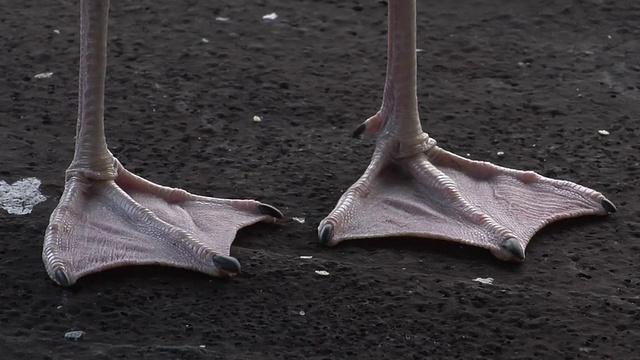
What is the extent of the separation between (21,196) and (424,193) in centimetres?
128

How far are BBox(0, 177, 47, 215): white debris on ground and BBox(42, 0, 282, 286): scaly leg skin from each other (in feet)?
0.91

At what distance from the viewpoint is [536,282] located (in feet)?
12.1

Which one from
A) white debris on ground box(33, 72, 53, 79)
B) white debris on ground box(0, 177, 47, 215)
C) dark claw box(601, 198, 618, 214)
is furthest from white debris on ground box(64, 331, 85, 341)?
white debris on ground box(33, 72, 53, 79)

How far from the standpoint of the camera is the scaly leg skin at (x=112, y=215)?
3658mm

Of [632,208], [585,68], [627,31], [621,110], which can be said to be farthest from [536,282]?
[627,31]

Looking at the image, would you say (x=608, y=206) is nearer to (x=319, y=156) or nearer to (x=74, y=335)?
(x=319, y=156)

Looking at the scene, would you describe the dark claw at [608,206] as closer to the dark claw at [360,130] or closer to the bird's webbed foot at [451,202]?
the bird's webbed foot at [451,202]

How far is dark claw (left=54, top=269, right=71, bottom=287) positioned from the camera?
357 cm

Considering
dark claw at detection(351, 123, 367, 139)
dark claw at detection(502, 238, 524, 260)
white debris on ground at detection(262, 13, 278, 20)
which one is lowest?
dark claw at detection(502, 238, 524, 260)

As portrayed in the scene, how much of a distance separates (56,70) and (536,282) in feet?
7.43

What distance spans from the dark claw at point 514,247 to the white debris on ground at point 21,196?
1475 mm

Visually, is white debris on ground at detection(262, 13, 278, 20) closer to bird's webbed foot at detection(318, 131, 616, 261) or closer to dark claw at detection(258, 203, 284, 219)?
bird's webbed foot at detection(318, 131, 616, 261)

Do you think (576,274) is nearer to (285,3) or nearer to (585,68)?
(585,68)

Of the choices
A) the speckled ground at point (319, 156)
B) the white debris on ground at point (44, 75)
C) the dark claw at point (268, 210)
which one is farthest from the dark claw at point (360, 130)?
the white debris on ground at point (44, 75)
